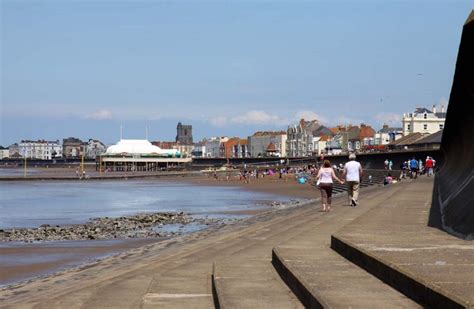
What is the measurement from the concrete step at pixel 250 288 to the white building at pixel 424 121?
454 feet

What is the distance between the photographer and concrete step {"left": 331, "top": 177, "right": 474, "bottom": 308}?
196 inches

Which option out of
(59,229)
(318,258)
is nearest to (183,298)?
(318,258)

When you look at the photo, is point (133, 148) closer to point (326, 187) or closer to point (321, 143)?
point (321, 143)

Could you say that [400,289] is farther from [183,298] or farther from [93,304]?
[93,304]

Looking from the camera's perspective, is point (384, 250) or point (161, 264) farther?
point (161, 264)

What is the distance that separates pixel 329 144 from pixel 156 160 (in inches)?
1760

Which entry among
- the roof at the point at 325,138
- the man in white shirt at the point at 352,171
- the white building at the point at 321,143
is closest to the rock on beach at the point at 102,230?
the man in white shirt at the point at 352,171

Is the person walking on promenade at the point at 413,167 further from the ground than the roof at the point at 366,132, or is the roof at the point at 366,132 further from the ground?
the roof at the point at 366,132

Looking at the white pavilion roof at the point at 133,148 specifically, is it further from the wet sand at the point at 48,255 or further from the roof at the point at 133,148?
the wet sand at the point at 48,255

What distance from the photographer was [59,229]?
23.7 metres

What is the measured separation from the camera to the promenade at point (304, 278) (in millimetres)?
5504

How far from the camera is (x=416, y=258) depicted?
22.3 feet

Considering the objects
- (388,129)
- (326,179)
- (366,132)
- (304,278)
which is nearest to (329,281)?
(304,278)

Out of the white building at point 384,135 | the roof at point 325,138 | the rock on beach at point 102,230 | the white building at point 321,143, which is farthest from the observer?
the roof at point 325,138
